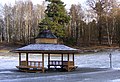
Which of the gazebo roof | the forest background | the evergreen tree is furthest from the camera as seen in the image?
the forest background

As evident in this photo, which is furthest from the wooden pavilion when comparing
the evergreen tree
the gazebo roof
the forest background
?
the forest background

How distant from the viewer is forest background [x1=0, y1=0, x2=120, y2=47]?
6912 centimetres

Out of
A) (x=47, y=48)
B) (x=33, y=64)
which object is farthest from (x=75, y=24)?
(x=47, y=48)

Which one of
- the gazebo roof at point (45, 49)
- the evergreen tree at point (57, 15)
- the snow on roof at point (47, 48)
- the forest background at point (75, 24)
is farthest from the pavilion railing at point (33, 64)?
the forest background at point (75, 24)

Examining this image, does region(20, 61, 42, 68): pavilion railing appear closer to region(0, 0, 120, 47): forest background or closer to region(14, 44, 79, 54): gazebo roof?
region(14, 44, 79, 54): gazebo roof

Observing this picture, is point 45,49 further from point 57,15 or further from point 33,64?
point 57,15

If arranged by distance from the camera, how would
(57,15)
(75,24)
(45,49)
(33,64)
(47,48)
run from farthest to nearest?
(75,24)
(57,15)
(33,64)
(47,48)
(45,49)

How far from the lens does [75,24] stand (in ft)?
257

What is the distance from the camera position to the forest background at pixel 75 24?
69.1 metres

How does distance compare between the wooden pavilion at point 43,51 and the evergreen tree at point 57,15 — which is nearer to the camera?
the wooden pavilion at point 43,51

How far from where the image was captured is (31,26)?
3179 inches

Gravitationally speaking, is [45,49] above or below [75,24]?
below

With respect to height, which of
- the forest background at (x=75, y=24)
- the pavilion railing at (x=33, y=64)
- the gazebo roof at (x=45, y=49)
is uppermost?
the forest background at (x=75, y=24)

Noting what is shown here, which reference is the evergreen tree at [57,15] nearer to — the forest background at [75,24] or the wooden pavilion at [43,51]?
the forest background at [75,24]
